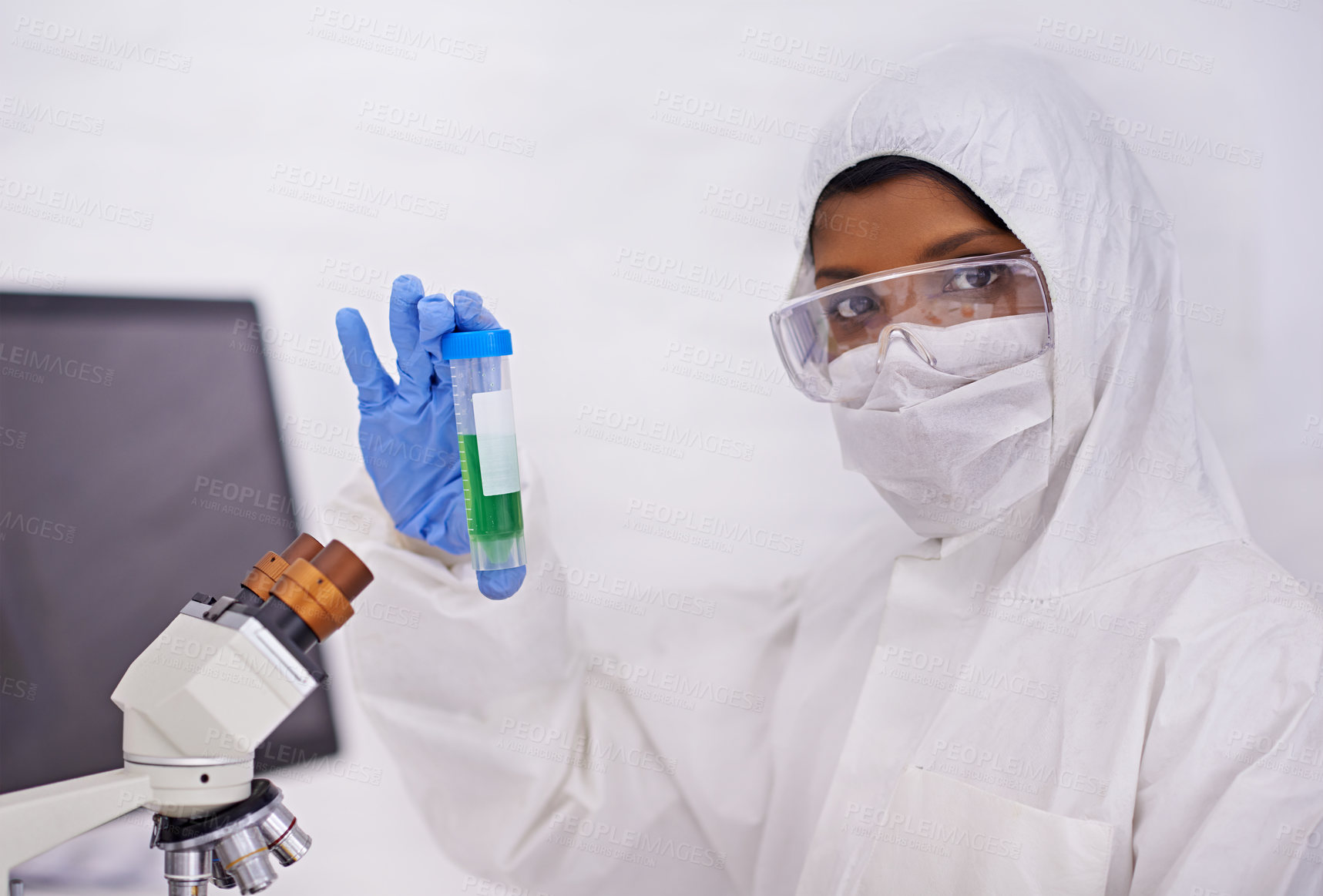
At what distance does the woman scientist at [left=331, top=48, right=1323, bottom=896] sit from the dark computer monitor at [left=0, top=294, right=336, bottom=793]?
370 mm

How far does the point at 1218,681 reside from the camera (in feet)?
3.26

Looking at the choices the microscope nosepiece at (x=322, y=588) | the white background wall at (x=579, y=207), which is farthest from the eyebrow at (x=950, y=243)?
the microscope nosepiece at (x=322, y=588)

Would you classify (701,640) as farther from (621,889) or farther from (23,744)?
(23,744)

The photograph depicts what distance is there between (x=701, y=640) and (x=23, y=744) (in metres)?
1.23

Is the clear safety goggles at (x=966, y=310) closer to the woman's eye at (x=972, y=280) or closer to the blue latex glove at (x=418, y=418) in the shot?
the woman's eye at (x=972, y=280)

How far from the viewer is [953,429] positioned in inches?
46.7

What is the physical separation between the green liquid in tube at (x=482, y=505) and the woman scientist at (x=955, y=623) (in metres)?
0.08

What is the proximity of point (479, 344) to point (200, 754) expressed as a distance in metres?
0.52

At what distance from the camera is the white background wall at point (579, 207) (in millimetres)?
1518

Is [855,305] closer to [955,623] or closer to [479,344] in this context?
[955,623]

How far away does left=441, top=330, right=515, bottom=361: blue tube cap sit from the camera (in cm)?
101

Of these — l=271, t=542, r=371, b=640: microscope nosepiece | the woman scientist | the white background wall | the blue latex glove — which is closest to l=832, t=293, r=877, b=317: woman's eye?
the woman scientist

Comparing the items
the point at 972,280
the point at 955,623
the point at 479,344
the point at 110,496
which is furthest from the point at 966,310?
the point at 110,496

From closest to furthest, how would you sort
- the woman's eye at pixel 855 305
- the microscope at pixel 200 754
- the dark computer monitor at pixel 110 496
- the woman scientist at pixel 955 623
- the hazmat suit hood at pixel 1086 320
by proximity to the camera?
the microscope at pixel 200 754 < the woman scientist at pixel 955 623 < the hazmat suit hood at pixel 1086 320 < the woman's eye at pixel 855 305 < the dark computer monitor at pixel 110 496
